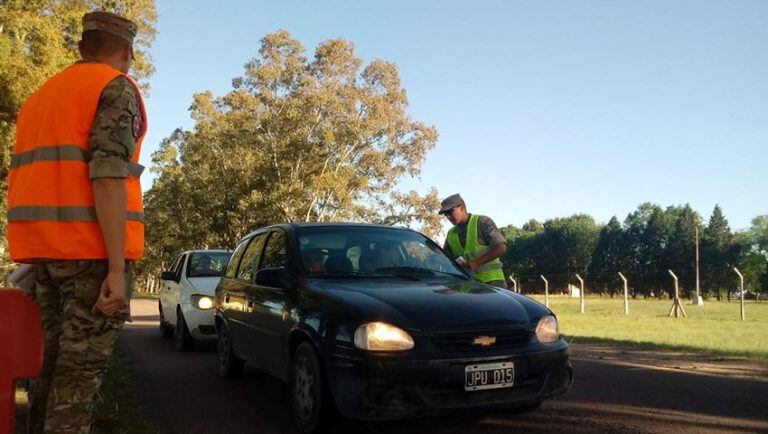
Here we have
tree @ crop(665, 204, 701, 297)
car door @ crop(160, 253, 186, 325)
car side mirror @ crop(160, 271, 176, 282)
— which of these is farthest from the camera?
tree @ crop(665, 204, 701, 297)

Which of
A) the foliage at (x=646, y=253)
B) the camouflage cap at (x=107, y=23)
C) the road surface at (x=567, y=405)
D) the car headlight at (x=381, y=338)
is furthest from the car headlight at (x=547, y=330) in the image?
the foliage at (x=646, y=253)

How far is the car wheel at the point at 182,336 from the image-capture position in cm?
933

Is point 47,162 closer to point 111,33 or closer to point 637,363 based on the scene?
point 111,33

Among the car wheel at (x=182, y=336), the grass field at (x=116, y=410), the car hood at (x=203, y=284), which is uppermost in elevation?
the car hood at (x=203, y=284)

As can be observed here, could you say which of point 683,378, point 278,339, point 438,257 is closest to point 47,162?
point 278,339

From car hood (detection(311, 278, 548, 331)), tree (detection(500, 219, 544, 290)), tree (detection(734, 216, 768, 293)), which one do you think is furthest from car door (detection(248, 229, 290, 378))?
tree (detection(500, 219, 544, 290))

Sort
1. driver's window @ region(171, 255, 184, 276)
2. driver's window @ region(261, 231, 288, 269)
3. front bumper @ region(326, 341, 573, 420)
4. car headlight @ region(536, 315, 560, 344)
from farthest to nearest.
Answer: driver's window @ region(171, 255, 184, 276) < driver's window @ region(261, 231, 288, 269) < car headlight @ region(536, 315, 560, 344) < front bumper @ region(326, 341, 573, 420)

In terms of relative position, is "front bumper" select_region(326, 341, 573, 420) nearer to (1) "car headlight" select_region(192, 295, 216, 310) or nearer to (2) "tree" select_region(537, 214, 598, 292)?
(1) "car headlight" select_region(192, 295, 216, 310)

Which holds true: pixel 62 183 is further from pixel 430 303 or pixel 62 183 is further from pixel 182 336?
pixel 182 336

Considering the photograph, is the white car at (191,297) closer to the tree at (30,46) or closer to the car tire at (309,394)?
the car tire at (309,394)

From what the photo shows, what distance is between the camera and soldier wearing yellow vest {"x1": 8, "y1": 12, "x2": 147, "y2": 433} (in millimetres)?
2500

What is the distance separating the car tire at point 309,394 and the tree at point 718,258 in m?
93.8

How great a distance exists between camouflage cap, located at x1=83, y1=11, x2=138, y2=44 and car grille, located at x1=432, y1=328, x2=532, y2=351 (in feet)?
8.24

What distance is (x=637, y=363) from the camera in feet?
27.5
